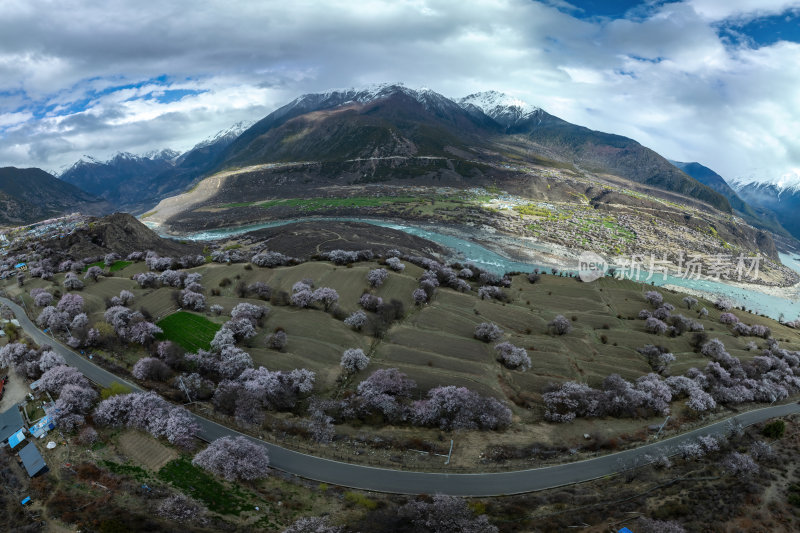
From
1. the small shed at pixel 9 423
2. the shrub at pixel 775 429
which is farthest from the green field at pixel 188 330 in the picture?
the shrub at pixel 775 429

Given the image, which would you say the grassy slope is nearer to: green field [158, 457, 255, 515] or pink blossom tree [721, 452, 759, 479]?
green field [158, 457, 255, 515]

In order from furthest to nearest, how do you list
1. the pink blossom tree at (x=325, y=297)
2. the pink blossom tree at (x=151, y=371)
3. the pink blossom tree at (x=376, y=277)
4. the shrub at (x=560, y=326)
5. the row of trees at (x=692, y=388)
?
the pink blossom tree at (x=376, y=277), the pink blossom tree at (x=325, y=297), the shrub at (x=560, y=326), the pink blossom tree at (x=151, y=371), the row of trees at (x=692, y=388)

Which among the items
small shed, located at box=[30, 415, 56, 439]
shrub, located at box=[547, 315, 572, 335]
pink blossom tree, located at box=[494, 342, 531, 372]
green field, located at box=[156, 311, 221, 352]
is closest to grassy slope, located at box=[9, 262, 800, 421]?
green field, located at box=[156, 311, 221, 352]

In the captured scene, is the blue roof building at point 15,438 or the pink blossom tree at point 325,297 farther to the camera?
the pink blossom tree at point 325,297

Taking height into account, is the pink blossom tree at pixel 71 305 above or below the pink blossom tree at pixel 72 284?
below

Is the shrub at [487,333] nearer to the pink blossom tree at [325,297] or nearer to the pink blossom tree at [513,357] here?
the pink blossom tree at [513,357]

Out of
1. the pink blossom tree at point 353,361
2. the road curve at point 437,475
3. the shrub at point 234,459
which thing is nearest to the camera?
the shrub at point 234,459

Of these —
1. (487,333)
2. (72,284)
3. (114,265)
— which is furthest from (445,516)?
(114,265)
